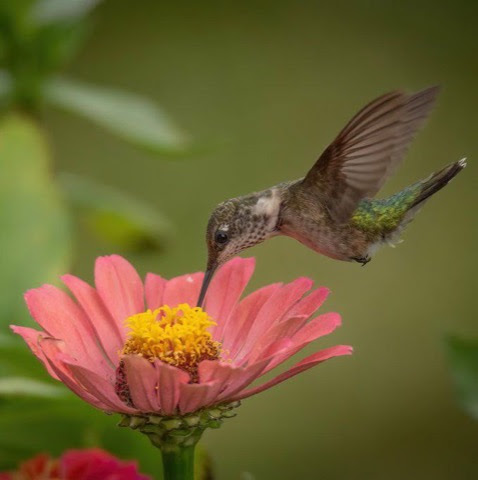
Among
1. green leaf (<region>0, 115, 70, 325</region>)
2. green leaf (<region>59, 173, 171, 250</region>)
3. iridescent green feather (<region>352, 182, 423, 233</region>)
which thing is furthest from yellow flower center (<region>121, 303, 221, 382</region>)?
green leaf (<region>59, 173, 171, 250</region>)

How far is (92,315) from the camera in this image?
1.42 ft

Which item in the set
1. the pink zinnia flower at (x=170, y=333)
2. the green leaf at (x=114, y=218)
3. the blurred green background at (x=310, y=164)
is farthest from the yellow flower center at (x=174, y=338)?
the blurred green background at (x=310, y=164)

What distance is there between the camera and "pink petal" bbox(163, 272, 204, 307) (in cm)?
46

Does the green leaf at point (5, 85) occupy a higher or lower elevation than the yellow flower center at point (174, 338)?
higher

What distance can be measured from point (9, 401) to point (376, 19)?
1.17 metres

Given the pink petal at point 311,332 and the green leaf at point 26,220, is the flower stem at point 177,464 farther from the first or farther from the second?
the green leaf at point 26,220

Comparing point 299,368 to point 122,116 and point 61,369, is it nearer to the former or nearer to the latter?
point 61,369

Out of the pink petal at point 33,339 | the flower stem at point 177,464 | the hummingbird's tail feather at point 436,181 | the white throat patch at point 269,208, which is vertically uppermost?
the hummingbird's tail feather at point 436,181

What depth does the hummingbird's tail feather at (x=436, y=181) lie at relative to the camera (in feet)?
1.55

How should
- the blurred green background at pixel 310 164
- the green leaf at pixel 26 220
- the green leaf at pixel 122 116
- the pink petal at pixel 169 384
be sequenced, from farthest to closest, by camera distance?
the blurred green background at pixel 310 164
the green leaf at pixel 122 116
the green leaf at pixel 26 220
the pink petal at pixel 169 384

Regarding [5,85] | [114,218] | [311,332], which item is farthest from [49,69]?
[311,332]

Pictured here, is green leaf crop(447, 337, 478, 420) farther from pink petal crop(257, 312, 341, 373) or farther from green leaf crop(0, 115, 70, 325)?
green leaf crop(0, 115, 70, 325)

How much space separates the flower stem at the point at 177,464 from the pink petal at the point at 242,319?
0.07 m

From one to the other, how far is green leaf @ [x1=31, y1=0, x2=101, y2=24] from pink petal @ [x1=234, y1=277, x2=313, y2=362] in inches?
19.6
